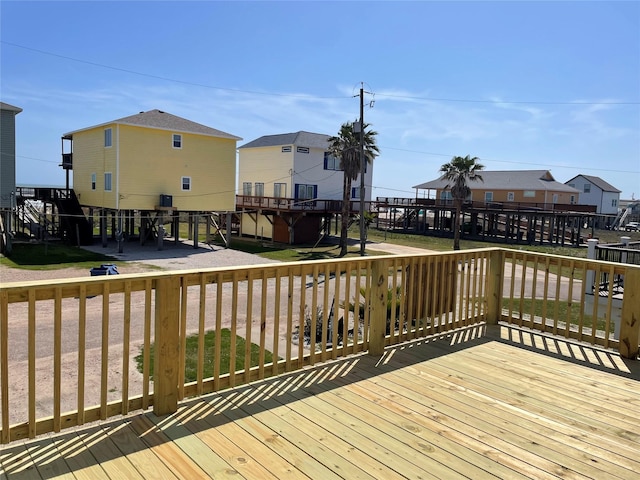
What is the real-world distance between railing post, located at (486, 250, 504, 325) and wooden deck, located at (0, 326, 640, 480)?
1.56m

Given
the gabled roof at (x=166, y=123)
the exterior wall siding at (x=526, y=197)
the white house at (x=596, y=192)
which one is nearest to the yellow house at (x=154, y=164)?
the gabled roof at (x=166, y=123)

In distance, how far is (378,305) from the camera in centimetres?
475

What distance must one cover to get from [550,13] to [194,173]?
2038cm

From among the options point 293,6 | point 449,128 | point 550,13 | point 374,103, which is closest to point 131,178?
point 374,103

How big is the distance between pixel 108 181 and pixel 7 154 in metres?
5.27

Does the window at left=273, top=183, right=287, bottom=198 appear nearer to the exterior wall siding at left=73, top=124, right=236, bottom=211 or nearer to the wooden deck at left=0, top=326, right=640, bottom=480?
the exterior wall siding at left=73, top=124, right=236, bottom=211

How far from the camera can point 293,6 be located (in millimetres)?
13711

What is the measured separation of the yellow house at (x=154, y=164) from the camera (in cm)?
2514

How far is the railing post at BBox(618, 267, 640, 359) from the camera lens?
4977 millimetres

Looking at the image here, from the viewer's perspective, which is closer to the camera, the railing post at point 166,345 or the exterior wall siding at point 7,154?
the railing post at point 166,345

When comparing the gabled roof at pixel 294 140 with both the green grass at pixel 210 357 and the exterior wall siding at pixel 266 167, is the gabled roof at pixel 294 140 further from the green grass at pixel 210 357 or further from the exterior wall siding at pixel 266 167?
the green grass at pixel 210 357

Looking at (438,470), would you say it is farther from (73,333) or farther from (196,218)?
(196,218)

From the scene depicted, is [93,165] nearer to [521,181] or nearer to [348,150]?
[348,150]

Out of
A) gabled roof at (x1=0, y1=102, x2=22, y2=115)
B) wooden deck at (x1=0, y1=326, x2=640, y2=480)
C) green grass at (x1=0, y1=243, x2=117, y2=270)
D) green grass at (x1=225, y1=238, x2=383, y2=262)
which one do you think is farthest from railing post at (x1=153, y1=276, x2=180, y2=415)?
gabled roof at (x1=0, y1=102, x2=22, y2=115)
